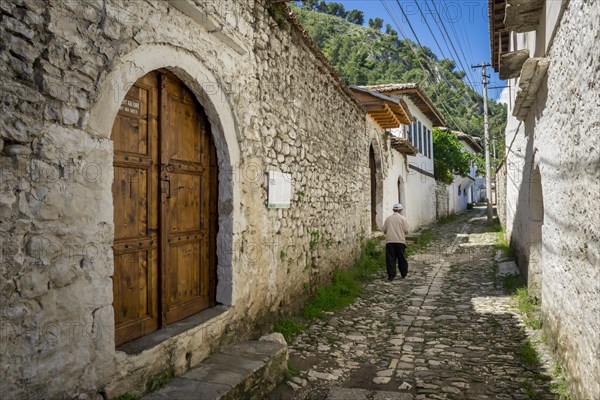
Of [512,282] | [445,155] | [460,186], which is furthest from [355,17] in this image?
[512,282]

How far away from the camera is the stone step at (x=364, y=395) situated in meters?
3.54

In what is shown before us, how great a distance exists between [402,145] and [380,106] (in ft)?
14.6

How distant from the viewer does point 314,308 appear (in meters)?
6.02

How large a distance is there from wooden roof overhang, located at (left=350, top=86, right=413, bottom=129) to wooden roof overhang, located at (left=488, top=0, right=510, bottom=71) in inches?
96.0

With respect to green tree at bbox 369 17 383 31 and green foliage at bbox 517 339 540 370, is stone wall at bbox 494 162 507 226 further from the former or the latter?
green tree at bbox 369 17 383 31

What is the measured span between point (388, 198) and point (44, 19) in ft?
38.7

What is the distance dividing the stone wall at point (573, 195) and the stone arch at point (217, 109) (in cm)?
278

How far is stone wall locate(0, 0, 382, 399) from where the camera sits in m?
2.11

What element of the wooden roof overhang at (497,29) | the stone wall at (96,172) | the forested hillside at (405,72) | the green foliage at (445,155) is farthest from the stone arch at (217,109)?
the forested hillside at (405,72)

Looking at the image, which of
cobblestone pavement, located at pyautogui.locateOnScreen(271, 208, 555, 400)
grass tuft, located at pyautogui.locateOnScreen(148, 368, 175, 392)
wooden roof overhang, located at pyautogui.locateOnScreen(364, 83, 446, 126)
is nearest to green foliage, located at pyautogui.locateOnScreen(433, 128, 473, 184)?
wooden roof overhang, located at pyautogui.locateOnScreen(364, 83, 446, 126)

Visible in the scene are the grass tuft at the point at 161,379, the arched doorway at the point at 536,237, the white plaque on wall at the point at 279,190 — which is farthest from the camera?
the arched doorway at the point at 536,237

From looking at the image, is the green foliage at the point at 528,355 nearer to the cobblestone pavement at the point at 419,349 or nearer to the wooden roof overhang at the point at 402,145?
the cobblestone pavement at the point at 419,349

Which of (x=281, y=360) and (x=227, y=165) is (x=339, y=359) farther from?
(x=227, y=165)

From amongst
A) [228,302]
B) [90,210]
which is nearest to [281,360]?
[228,302]
